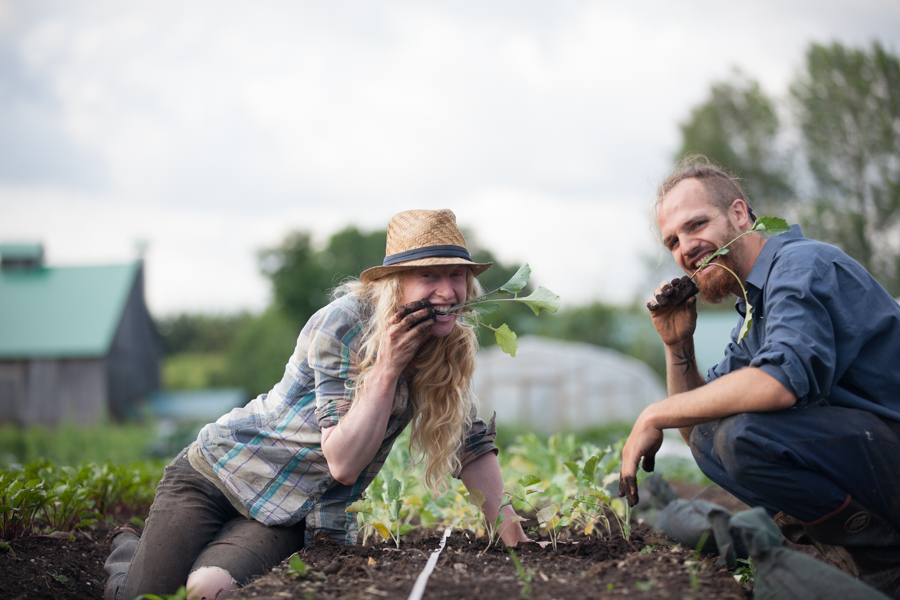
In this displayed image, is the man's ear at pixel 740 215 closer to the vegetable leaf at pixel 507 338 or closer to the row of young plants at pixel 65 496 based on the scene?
the vegetable leaf at pixel 507 338

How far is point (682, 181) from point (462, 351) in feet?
3.46

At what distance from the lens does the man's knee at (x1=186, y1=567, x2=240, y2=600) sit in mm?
2057

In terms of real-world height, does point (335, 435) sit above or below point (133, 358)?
above

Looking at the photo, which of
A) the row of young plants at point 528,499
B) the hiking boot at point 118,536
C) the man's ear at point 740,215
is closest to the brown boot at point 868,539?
the row of young plants at point 528,499

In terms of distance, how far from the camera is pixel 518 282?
7.52ft

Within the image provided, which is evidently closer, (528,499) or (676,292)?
(676,292)

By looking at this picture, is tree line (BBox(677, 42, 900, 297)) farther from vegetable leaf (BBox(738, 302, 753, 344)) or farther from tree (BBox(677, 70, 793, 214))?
vegetable leaf (BBox(738, 302, 753, 344))

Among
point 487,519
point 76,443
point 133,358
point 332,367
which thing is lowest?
point 76,443

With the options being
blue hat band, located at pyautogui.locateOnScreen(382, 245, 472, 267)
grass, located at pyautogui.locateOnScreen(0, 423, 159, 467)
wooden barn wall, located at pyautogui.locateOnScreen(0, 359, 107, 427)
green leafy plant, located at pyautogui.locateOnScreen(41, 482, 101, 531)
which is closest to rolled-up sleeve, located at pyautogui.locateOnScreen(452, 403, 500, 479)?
blue hat band, located at pyautogui.locateOnScreen(382, 245, 472, 267)

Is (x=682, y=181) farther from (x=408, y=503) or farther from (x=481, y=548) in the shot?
(x=408, y=503)

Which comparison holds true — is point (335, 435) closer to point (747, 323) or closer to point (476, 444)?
point (476, 444)

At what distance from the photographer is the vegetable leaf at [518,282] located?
88.5 inches

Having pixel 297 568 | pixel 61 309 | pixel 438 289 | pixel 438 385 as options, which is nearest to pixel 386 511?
pixel 438 385

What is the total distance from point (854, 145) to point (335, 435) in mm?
24493
